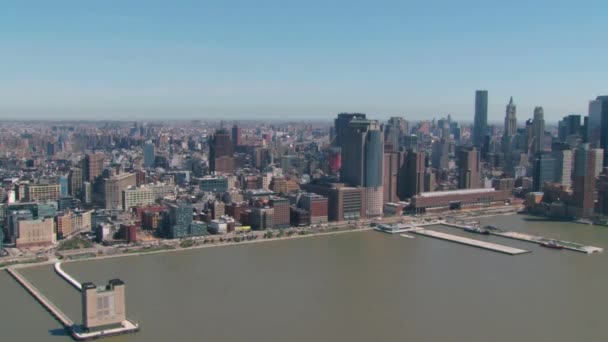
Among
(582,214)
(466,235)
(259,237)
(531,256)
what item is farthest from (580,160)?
(259,237)

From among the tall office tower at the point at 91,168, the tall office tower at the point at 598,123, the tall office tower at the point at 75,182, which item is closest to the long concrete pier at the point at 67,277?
the tall office tower at the point at 75,182

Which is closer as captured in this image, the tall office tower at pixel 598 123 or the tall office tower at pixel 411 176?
the tall office tower at pixel 411 176

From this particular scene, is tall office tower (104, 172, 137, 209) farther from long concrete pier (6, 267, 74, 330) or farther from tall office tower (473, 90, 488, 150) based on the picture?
tall office tower (473, 90, 488, 150)

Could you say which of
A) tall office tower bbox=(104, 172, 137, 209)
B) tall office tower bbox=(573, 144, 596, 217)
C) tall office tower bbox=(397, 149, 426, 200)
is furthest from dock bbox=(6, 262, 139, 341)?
tall office tower bbox=(573, 144, 596, 217)

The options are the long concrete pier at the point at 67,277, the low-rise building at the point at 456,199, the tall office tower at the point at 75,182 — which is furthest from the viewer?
the tall office tower at the point at 75,182

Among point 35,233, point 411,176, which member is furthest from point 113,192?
point 411,176

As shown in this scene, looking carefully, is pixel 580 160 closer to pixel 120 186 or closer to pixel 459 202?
pixel 459 202

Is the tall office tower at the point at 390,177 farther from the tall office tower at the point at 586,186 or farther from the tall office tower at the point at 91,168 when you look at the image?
the tall office tower at the point at 91,168
